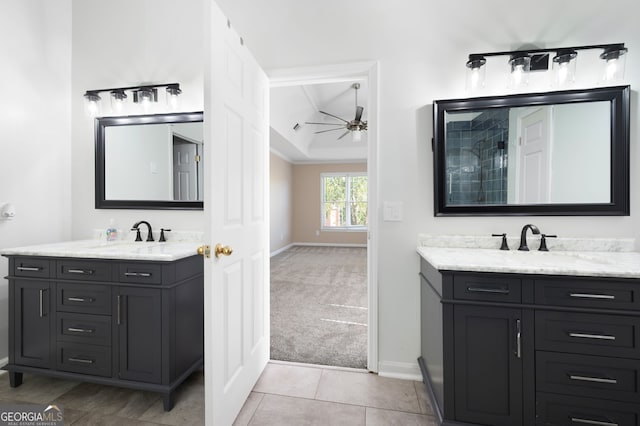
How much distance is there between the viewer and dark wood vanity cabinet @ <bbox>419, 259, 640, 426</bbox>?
121 cm

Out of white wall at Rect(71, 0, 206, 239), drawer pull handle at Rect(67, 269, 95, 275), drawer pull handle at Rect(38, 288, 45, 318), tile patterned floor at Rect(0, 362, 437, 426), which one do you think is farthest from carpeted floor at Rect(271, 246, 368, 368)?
drawer pull handle at Rect(38, 288, 45, 318)

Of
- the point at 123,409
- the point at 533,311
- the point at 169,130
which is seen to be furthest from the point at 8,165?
the point at 533,311

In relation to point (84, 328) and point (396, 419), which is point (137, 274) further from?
point (396, 419)

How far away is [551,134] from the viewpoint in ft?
5.87

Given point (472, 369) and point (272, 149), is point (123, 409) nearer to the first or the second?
point (472, 369)

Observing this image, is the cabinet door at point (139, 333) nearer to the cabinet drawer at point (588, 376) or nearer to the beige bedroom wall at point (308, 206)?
the cabinet drawer at point (588, 376)

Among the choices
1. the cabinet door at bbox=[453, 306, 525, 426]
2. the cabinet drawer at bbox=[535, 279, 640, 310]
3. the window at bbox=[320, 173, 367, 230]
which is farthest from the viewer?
the window at bbox=[320, 173, 367, 230]

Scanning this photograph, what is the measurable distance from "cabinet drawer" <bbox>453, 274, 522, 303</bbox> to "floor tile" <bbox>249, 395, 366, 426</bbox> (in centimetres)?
91

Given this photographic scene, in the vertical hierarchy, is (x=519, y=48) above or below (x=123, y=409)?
above

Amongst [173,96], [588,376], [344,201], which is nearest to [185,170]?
[173,96]

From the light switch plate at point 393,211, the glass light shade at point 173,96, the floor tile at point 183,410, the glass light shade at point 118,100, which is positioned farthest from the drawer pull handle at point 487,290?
the glass light shade at point 118,100

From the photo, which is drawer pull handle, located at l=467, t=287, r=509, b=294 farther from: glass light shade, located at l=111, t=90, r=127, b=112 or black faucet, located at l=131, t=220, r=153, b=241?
glass light shade, located at l=111, t=90, r=127, b=112

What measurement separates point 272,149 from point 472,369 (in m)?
5.90

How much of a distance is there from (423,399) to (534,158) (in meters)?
1.67
